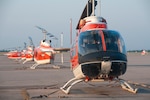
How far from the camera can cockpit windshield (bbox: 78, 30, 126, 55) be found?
1216cm

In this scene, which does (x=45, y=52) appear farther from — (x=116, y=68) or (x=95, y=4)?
(x=116, y=68)

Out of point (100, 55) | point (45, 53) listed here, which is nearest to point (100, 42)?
point (100, 55)

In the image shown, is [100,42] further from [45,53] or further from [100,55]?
[45,53]

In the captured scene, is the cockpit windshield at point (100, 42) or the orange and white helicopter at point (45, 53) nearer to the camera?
the cockpit windshield at point (100, 42)

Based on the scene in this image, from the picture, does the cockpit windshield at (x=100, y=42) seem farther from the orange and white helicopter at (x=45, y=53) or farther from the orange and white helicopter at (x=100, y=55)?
the orange and white helicopter at (x=45, y=53)

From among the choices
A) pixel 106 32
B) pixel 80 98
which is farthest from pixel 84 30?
pixel 80 98

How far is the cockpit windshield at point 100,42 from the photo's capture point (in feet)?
39.9

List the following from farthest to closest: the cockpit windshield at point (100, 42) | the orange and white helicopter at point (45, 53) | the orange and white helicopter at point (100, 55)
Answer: the orange and white helicopter at point (45, 53)
the cockpit windshield at point (100, 42)
the orange and white helicopter at point (100, 55)

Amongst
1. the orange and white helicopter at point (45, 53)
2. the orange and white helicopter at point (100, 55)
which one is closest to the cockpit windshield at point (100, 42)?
the orange and white helicopter at point (100, 55)

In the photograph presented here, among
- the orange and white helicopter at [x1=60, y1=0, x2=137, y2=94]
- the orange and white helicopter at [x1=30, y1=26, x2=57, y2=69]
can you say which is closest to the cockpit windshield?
the orange and white helicopter at [x1=60, y1=0, x2=137, y2=94]

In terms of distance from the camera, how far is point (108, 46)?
12.2m

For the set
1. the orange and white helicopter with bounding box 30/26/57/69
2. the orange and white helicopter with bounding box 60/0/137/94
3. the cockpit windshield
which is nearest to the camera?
the orange and white helicopter with bounding box 60/0/137/94

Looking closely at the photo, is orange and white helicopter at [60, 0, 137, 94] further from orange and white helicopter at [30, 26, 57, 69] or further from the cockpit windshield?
orange and white helicopter at [30, 26, 57, 69]

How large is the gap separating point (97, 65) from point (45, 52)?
807 inches
